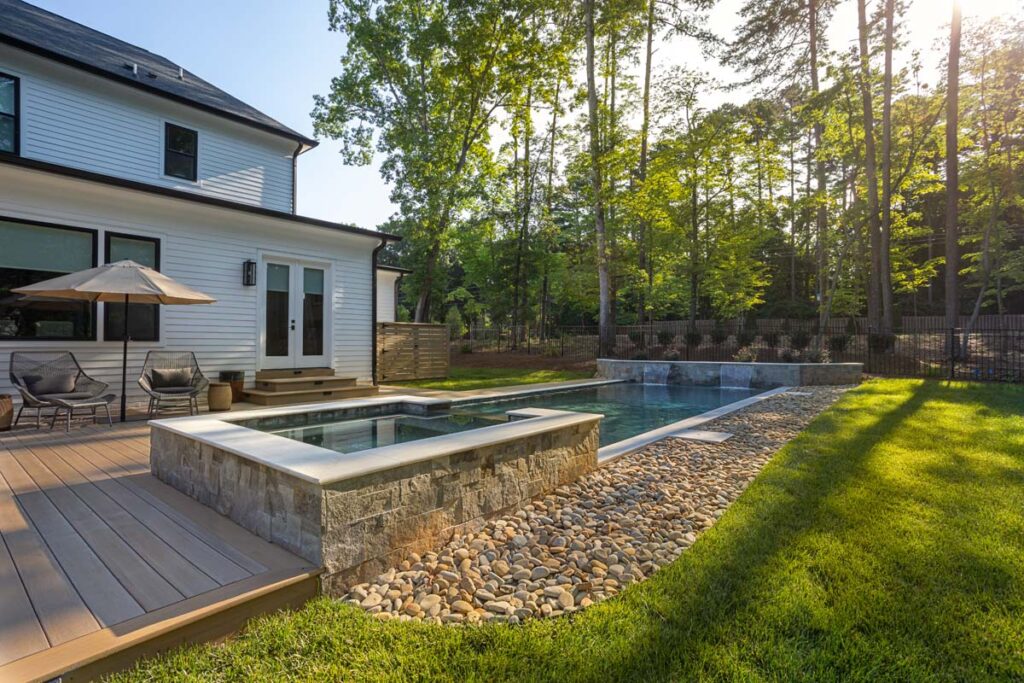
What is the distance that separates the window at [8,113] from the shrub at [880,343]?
734 inches

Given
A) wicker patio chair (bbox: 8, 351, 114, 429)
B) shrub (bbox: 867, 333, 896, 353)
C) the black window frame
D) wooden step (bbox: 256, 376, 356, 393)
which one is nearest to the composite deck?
wicker patio chair (bbox: 8, 351, 114, 429)

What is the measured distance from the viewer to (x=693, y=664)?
1.70 m

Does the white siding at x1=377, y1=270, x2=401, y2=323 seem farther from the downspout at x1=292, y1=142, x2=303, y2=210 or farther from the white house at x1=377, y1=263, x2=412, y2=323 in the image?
the downspout at x1=292, y1=142, x2=303, y2=210

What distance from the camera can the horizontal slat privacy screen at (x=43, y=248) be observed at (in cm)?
590

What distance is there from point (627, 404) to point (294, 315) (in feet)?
20.9

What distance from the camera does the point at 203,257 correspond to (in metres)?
7.39

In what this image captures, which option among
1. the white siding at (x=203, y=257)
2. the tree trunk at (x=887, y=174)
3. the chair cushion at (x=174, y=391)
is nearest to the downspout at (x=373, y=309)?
the white siding at (x=203, y=257)

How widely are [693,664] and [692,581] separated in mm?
606

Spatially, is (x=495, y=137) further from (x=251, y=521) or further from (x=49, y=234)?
(x=251, y=521)

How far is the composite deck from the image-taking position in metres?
1.62

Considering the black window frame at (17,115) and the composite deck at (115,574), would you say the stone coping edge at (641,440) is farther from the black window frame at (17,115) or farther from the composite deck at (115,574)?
the black window frame at (17,115)

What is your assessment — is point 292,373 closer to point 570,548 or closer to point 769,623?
point 570,548

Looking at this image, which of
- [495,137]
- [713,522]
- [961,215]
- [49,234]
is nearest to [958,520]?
[713,522]

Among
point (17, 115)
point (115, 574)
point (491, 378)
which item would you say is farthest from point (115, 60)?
point (115, 574)
